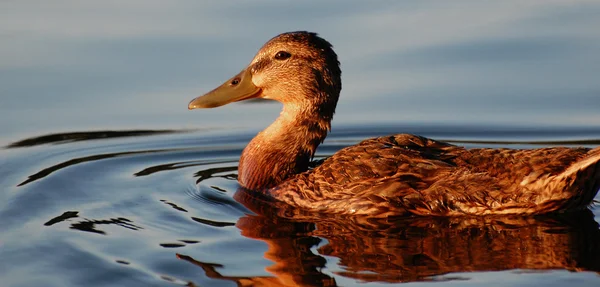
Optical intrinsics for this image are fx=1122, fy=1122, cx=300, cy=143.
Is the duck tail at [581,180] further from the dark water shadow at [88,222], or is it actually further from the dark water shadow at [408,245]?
the dark water shadow at [88,222]

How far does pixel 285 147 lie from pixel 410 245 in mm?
2353

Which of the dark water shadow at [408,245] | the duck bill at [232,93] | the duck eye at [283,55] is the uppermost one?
the duck eye at [283,55]

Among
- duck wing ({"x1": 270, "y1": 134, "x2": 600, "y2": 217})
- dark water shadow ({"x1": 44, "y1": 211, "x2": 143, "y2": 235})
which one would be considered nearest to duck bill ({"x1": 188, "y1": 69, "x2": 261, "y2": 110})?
duck wing ({"x1": 270, "y1": 134, "x2": 600, "y2": 217})

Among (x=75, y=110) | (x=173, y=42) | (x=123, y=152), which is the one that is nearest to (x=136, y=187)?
(x=123, y=152)

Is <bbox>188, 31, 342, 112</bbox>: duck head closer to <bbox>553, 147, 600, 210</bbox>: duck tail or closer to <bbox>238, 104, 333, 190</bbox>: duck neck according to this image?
<bbox>238, 104, 333, 190</bbox>: duck neck

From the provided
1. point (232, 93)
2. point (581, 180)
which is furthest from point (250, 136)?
point (581, 180)

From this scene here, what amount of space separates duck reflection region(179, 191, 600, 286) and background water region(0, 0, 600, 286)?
24mm

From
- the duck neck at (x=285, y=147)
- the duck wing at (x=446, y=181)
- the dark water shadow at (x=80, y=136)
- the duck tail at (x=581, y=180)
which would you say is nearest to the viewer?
the duck tail at (x=581, y=180)

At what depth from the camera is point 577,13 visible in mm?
15555

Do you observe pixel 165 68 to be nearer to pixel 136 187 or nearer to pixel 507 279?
pixel 136 187

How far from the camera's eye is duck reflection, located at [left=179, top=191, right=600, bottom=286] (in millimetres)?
8273

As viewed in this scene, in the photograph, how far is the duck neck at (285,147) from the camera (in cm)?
1088

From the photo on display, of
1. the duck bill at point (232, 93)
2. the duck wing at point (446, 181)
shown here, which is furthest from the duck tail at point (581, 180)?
the duck bill at point (232, 93)

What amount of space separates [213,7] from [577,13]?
507cm
